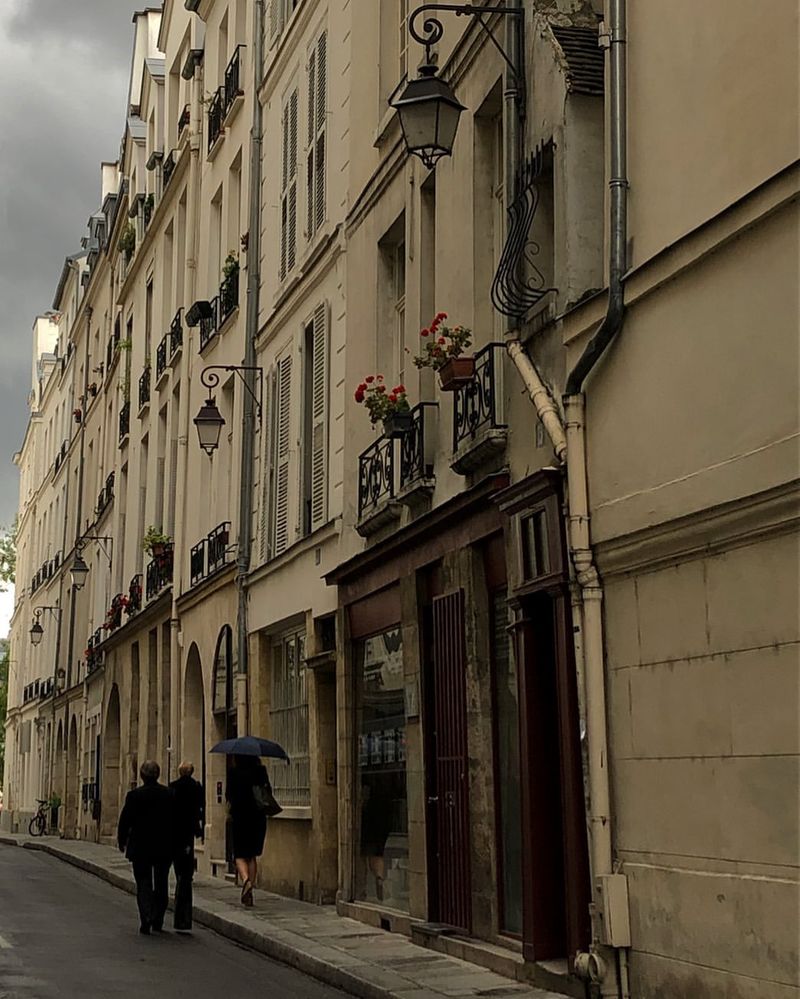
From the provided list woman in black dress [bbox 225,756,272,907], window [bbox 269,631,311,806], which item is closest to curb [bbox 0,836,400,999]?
woman in black dress [bbox 225,756,272,907]

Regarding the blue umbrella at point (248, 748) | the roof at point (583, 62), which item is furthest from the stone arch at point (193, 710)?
the roof at point (583, 62)

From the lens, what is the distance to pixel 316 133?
1944 centimetres

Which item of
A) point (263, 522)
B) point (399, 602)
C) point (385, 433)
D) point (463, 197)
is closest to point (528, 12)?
point (463, 197)

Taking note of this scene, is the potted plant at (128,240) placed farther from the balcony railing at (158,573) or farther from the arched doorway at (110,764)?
the arched doorway at (110,764)

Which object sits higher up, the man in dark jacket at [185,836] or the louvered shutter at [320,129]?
the louvered shutter at [320,129]

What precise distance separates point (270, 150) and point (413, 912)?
11957 millimetres

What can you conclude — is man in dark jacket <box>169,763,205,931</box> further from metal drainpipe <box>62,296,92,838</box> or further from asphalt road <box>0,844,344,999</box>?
metal drainpipe <box>62,296,92,838</box>

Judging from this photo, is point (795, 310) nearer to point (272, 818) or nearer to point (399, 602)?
point (399, 602)

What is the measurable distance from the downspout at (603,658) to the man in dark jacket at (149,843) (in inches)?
255

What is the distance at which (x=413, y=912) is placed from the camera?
13703 millimetres

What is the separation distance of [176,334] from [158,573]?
4.21 m

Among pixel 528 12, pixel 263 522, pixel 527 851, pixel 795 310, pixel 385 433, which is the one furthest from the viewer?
pixel 263 522

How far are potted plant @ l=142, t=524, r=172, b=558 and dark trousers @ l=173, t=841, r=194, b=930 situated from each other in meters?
13.5

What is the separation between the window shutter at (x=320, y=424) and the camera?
1825 centimetres
